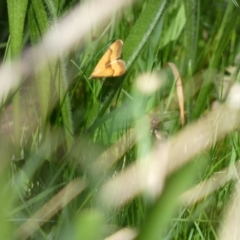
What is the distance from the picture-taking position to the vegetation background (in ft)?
2.60

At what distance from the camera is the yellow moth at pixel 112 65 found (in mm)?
905

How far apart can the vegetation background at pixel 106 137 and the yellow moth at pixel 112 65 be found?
19 mm

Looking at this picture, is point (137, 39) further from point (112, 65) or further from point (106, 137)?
point (106, 137)

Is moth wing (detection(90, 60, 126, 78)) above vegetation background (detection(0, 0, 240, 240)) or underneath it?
above

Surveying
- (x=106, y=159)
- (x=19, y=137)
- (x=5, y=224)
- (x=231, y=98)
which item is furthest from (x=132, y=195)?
(x=5, y=224)

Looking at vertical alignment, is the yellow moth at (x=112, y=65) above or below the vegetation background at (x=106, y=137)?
above

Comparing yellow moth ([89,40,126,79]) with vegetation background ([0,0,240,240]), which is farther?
yellow moth ([89,40,126,79])

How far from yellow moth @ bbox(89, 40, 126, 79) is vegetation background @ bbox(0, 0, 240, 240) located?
0.02m

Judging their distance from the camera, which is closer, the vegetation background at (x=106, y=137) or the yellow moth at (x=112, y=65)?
the vegetation background at (x=106, y=137)

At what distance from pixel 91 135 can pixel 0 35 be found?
61 centimetres

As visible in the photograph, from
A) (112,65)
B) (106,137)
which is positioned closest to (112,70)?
(112,65)

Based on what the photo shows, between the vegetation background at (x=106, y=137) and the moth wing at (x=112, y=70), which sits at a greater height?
the moth wing at (x=112, y=70)

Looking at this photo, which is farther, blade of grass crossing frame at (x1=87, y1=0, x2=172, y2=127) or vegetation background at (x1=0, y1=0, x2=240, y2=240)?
blade of grass crossing frame at (x1=87, y1=0, x2=172, y2=127)

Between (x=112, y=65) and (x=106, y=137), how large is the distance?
0.51 ft
